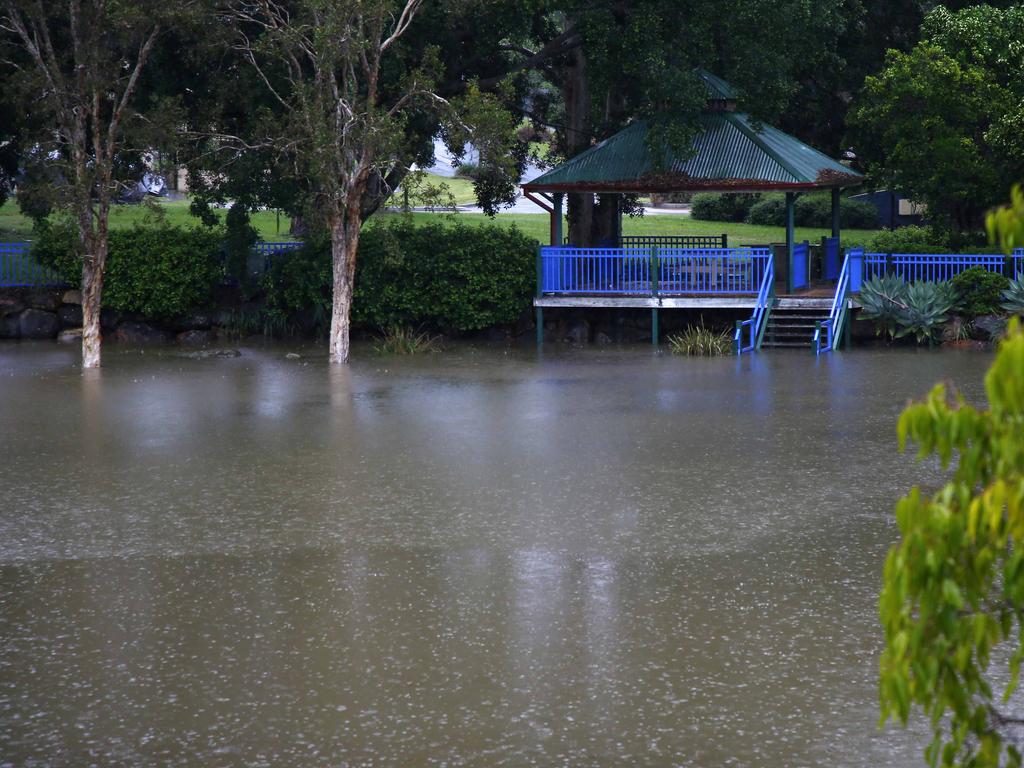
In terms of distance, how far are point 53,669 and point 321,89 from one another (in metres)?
16.4

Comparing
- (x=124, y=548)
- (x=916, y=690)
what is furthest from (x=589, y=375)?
(x=916, y=690)

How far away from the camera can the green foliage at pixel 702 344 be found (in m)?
25.1

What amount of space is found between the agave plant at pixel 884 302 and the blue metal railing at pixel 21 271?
50.5ft

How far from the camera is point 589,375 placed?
22203mm

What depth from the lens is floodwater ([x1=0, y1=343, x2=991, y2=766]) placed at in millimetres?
7566

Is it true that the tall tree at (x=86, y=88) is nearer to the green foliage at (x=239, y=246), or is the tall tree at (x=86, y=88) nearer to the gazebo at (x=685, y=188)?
the green foliage at (x=239, y=246)

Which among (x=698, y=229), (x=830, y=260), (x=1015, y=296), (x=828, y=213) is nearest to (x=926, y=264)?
(x=1015, y=296)

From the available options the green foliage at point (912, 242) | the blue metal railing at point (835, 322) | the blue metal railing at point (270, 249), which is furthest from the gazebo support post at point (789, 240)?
the blue metal railing at point (270, 249)

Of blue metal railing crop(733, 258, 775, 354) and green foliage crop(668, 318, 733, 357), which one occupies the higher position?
blue metal railing crop(733, 258, 775, 354)

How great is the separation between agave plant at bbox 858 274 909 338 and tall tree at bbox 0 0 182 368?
42.0 ft

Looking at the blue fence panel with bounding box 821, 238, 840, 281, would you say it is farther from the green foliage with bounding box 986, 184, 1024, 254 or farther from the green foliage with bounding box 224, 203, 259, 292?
the green foliage with bounding box 986, 184, 1024, 254

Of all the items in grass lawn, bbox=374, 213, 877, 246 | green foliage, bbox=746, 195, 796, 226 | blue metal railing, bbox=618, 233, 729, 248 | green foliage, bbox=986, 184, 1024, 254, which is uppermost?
green foliage, bbox=746, 195, 796, 226

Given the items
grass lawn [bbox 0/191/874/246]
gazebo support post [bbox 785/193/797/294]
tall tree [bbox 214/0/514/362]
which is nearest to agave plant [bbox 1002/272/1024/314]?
gazebo support post [bbox 785/193/797/294]

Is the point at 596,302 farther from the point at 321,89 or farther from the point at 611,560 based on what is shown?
the point at 611,560
